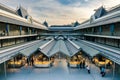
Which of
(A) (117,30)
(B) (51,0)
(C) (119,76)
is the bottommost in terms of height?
(C) (119,76)

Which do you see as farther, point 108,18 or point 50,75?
point 108,18

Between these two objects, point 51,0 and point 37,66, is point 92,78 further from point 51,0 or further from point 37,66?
point 51,0

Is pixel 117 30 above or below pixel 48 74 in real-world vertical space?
above

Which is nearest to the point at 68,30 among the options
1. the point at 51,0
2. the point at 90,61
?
the point at 51,0

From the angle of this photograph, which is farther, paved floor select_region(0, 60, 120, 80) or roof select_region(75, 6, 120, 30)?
roof select_region(75, 6, 120, 30)

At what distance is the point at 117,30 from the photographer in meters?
19.6

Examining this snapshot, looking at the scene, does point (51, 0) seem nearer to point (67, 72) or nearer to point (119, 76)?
point (67, 72)

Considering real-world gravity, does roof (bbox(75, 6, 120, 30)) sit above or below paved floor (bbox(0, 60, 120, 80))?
above

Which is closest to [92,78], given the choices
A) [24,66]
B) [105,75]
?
[105,75]

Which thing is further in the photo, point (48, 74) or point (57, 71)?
point (57, 71)

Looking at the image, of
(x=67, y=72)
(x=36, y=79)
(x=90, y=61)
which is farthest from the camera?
(x=90, y=61)

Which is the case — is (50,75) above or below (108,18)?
below

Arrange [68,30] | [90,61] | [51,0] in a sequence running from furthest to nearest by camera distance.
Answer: [68,30] → [51,0] → [90,61]

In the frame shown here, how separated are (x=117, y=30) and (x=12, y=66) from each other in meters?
14.1
